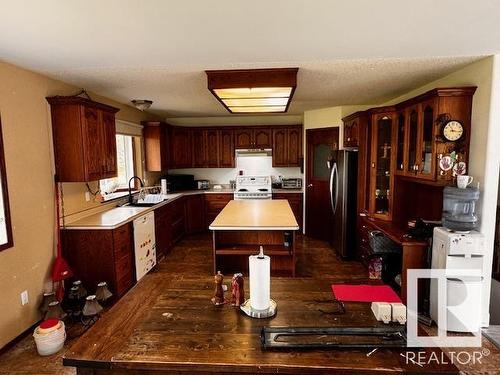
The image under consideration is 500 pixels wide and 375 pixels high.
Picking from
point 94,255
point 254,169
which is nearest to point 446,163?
point 94,255

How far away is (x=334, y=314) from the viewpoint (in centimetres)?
138

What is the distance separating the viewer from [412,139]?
3.19 meters

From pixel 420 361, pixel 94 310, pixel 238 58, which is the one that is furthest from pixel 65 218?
pixel 420 361

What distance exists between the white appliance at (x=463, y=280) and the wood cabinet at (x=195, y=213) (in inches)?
167

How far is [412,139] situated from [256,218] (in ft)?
6.35

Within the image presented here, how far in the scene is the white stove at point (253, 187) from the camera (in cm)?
562

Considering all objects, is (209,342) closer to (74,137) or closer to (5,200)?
(5,200)

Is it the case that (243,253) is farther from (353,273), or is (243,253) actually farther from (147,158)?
(147,158)

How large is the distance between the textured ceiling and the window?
5.34 ft

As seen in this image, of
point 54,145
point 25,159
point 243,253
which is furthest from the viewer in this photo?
point 243,253

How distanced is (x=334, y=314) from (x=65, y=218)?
303 cm

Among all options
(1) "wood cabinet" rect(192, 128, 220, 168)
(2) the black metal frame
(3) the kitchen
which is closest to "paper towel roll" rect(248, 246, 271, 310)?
(3) the kitchen

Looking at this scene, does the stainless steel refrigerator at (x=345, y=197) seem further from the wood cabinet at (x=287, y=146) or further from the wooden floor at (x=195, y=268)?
the wood cabinet at (x=287, y=146)

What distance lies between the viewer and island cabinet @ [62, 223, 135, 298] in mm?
3090
